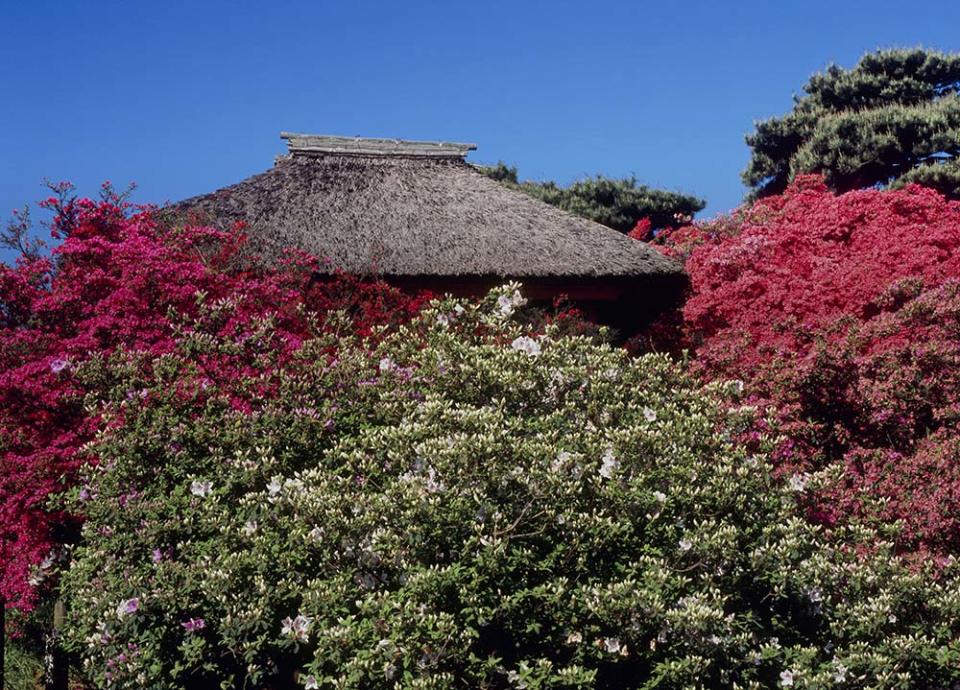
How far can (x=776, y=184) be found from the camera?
26422 mm

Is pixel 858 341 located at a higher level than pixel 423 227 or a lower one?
lower

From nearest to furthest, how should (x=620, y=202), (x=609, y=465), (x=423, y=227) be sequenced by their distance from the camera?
(x=609, y=465), (x=423, y=227), (x=620, y=202)

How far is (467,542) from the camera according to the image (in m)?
4.39

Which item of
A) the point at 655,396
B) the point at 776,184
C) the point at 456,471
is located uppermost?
the point at 776,184

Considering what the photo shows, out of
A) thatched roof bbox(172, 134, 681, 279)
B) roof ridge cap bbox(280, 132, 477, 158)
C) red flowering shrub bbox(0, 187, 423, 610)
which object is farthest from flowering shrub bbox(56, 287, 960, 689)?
roof ridge cap bbox(280, 132, 477, 158)

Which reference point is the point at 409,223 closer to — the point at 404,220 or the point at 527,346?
the point at 404,220

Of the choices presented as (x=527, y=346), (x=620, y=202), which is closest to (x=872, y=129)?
(x=620, y=202)

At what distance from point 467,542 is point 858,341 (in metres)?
5.26

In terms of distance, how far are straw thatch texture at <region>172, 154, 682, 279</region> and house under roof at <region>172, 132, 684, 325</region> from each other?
0.06 ft

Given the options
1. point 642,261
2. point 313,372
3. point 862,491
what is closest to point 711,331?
point 642,261

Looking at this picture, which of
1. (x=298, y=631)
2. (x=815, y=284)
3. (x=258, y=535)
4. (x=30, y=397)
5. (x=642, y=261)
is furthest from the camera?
(x=642, y=261)

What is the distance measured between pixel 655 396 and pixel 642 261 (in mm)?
8989

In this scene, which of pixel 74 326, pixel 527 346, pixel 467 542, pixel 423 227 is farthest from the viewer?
pixel 423 227

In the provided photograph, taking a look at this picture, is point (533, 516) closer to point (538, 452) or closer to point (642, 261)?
point (538, 452)
